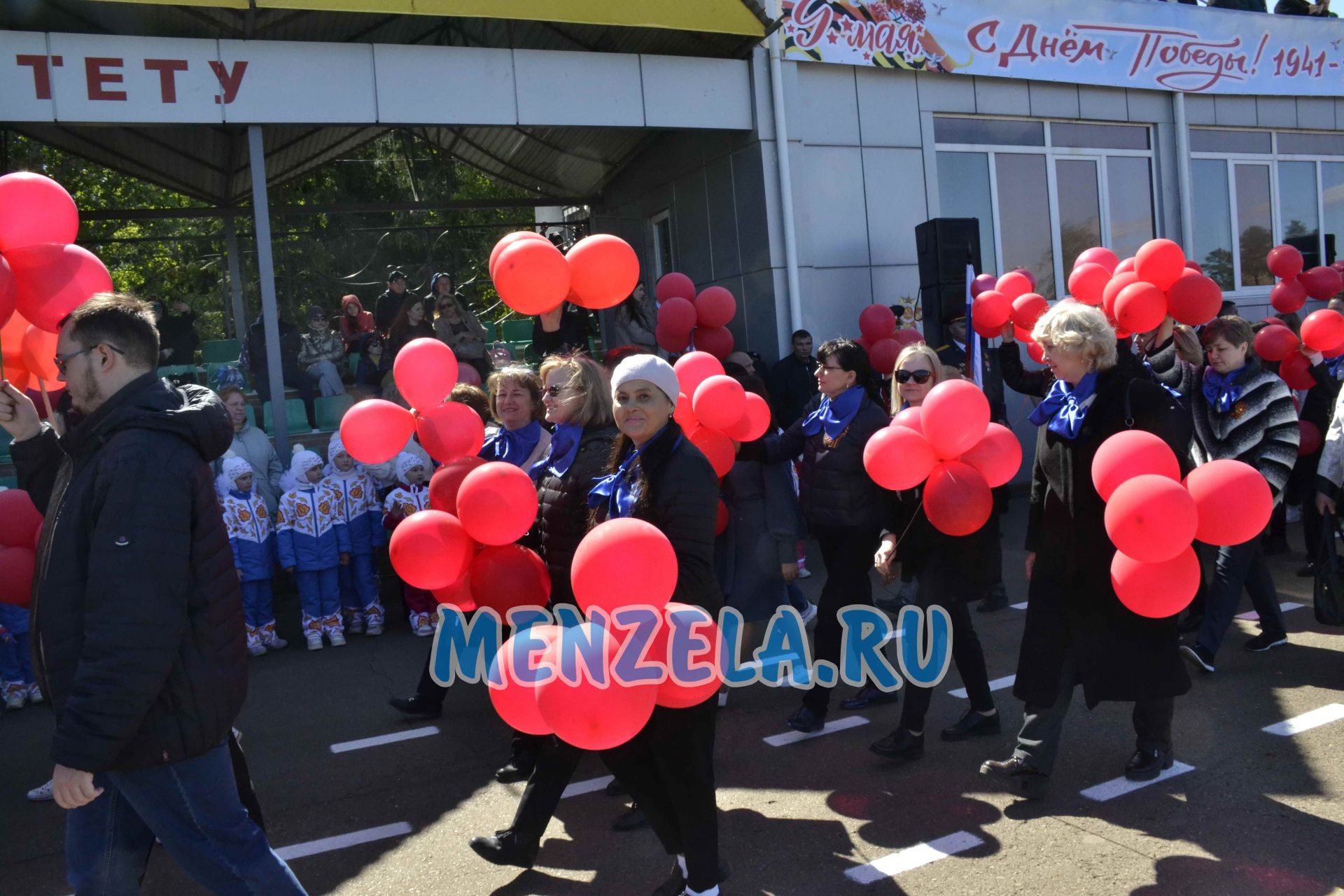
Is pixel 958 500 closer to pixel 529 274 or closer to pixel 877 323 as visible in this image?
pixel 529 274

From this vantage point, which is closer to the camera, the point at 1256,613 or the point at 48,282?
the point at 48,282

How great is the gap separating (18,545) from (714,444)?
2.74 metres

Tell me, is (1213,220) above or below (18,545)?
→ above

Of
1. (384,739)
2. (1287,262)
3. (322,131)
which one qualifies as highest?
(322,131)

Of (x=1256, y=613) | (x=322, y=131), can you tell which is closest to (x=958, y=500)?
(x=1256, y=613)

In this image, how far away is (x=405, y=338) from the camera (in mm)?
9875

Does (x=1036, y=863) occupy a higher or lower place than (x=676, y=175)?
lower

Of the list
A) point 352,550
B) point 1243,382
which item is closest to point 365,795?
point 352,550

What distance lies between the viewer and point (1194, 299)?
18.4 ft

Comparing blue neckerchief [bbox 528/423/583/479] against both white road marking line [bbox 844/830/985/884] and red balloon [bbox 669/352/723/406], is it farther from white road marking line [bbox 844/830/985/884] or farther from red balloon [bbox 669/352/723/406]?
white road marking line [bbox 844/830/985/884]

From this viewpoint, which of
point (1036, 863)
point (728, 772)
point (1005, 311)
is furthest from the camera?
point (1005, 311)

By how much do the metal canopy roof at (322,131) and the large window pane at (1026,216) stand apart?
3.77 m

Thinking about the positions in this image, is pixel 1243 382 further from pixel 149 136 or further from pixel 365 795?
pixel 149 136

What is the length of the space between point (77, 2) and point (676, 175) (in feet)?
19.1
